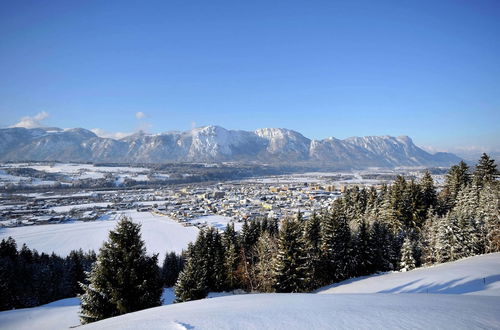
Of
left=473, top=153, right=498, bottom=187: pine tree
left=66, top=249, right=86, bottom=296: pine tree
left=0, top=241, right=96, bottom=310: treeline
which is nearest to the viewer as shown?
left=0, top=241, right=96, bottom=310: treeline

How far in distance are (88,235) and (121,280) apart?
184ft

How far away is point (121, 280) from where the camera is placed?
11523 millimetres

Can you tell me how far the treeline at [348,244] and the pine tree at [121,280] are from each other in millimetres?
5508

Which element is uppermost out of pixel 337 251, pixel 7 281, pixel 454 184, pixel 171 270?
pixel 454 184

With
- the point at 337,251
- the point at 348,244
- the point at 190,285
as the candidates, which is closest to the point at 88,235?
the point at 190,285

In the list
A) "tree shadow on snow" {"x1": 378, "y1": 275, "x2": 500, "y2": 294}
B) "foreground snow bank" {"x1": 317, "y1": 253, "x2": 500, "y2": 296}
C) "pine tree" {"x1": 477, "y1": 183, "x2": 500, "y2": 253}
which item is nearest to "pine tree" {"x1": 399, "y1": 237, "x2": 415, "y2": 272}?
"pine tree" {"x1": 477, "y1": 183, "x2": 500, "y2": 253}

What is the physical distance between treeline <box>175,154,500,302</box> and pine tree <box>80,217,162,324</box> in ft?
18.1

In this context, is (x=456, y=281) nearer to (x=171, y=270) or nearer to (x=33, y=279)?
(x=171, y=270)

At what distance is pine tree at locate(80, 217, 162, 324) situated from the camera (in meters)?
11.2

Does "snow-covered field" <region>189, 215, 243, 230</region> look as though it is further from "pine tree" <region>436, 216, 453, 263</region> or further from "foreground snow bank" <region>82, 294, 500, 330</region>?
"foreground snow bank" <region>82, 294, 500, 330</region>

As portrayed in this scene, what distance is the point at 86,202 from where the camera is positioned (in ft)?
351

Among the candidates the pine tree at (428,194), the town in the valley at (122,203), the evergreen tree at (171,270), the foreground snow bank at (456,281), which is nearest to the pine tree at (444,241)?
the foreground snow bank at (456,281)

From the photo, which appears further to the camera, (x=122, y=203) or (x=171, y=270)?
(x=122, y=203)

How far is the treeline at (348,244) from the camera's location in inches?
736
